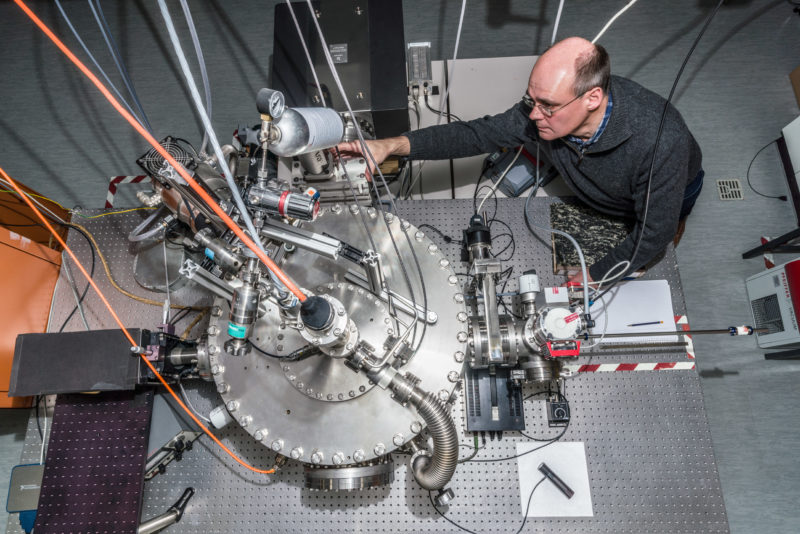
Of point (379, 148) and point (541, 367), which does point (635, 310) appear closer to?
point (541, 367)

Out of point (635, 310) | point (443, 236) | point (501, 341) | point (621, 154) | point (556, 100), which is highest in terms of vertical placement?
point (556, 100)

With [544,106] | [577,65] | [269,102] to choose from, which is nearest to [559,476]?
[544,106]

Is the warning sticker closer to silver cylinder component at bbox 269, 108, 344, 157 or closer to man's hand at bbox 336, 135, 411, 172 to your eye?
man's hand at bbox 336, 135, 411, 172

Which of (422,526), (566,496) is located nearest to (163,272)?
(422,526)

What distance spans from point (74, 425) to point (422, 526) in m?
1.30

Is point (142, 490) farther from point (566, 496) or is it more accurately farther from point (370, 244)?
point (566, 496)

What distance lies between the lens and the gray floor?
2250 mm

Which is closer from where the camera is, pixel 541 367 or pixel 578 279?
pixel 541 367

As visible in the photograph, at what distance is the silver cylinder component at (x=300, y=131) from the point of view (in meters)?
0.99

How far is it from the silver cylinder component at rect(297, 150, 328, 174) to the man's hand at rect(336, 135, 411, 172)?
0.15 m

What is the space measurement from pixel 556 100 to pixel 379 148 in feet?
2.10

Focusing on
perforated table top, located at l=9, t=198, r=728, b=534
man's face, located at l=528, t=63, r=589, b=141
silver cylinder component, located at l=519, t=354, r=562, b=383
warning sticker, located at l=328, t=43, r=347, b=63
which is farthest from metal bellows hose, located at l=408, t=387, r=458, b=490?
warning sticker, located at l=328, t=43, r=347, b=63

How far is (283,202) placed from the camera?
42.8 inches

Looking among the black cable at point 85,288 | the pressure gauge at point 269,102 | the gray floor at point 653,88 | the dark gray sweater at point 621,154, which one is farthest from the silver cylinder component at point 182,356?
the gray floor at point 653,88
